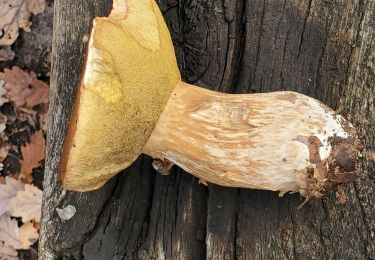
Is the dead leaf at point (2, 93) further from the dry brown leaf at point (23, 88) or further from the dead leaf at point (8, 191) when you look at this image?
the dead leaf at point (8, 191)

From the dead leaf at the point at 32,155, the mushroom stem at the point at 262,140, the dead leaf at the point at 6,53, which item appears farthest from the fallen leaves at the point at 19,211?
the mushroom stem at the point at 262,140

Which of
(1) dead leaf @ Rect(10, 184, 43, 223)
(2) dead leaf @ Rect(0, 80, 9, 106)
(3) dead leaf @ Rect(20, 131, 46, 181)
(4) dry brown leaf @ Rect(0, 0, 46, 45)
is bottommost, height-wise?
(1) dead leaf @ Rect(10, 184, 43, 223)

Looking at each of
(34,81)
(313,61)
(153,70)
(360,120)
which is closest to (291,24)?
(313,61)

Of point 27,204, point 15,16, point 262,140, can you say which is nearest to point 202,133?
point 262,140

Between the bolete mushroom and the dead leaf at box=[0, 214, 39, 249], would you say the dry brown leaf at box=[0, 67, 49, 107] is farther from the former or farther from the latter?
the bolete mushroom

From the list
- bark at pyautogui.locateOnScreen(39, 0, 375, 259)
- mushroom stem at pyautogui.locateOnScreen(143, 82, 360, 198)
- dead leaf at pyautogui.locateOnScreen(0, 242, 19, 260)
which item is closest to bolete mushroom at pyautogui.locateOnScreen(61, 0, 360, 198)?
mushroom stem at pyautogui.locateOnScreen(143, 82, 360, 198)

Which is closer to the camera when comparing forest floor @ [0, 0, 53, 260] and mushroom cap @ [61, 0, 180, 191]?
mushroom cap @ [61, 0, 180, 191]

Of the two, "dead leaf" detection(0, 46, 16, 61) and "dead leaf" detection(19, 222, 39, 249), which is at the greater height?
"dead leaf" detection(0, 46, 16, 61)
